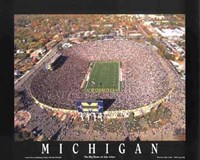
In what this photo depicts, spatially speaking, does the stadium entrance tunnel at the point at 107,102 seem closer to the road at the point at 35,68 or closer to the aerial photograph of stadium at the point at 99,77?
the aerial photograph of stadium at the point at 99,77

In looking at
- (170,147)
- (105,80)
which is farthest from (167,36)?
(170,147)

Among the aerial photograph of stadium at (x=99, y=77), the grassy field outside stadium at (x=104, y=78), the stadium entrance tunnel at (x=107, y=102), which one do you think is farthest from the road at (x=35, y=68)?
the stadium entrance tunnel at (x=107, y=102)

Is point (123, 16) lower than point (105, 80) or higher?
higher

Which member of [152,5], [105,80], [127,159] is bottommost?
[127,159]

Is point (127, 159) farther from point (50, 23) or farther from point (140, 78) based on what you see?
point (50, 23)

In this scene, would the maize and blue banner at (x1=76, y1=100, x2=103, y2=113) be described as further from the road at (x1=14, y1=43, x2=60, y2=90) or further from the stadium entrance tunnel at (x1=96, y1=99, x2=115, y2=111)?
the road at (x1=14, y1=43, x2=60, y2=90)

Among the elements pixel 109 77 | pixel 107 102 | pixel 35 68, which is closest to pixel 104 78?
pixel 109 77

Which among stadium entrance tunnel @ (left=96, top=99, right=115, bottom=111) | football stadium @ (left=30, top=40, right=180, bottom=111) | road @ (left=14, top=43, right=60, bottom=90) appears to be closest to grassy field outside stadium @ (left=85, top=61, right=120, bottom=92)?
football stadium @ (left=30, top=40, right=180, bottom=111)
